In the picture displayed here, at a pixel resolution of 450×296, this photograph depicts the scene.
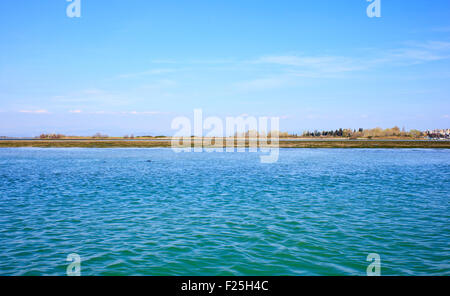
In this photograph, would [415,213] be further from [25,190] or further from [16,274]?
Result: [25,190]

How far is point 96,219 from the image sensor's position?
1828cm

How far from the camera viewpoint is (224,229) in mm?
16562

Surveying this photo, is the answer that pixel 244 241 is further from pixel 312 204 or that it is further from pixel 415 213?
pixel 415 213

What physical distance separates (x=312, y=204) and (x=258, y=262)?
10825 mm

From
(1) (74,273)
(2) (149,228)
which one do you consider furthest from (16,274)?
(2) (149,228)

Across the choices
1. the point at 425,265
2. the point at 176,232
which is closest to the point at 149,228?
the point at 176,232

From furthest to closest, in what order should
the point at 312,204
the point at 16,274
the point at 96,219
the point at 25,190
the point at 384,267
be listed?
A: the point at 25,190
the point at 312,204
the point at 96,219
the point at 384,267
the point at 16,274

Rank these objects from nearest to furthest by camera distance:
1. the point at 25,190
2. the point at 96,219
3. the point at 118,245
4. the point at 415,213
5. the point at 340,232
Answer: the point at 118,245 < the point at 340,232 < the point at 96,219 < the point at 415,213 < the point at 25,190

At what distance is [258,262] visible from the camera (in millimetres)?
12406

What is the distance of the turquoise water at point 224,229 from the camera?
480 inches

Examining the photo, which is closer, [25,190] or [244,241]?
[244,241]

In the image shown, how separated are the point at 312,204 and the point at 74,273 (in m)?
15.4

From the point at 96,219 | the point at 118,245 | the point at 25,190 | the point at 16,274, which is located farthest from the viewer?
the point at 25,190

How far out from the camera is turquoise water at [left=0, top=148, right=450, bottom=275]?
12180 mm
